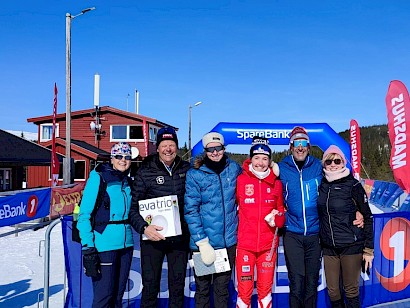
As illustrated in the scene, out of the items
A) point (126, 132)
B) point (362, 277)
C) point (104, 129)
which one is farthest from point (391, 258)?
point (104, 129)

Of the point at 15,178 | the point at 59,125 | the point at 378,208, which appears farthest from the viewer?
the point at 59,125

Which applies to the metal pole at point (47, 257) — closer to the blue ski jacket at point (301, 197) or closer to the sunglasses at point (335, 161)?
the blue ski jacket at point (301, 197)

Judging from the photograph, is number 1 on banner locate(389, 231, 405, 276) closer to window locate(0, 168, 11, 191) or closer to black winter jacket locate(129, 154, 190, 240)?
black winter jacket locate(129, 154, 190, 240)

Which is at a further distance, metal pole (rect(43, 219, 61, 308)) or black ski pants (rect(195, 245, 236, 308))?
metal pole (rect(43, 219, 61, 308))

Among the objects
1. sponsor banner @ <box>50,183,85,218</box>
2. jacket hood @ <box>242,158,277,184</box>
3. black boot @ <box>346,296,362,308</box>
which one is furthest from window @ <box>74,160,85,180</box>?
black boot @ <box>346,296,362,308</box>

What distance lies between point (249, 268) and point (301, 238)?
1.98ft

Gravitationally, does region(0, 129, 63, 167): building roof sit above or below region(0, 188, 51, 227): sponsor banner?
above

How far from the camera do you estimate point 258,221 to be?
3.60 metres

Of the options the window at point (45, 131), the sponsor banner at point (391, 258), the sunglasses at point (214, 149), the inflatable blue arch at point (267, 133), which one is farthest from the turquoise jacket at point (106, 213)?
the window at point (45, 131)

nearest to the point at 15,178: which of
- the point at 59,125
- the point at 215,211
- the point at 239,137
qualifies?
the point at 59,125

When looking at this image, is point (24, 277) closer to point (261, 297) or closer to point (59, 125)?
point (261, 297)

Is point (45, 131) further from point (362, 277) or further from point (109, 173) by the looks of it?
point (362, 277)

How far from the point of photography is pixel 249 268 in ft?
12.0

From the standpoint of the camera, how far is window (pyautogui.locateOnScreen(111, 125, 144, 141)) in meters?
29.2
